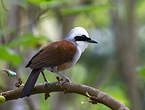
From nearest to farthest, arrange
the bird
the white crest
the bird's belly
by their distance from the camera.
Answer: the bird, the bird's belly, the white crest

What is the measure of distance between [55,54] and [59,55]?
4 cm

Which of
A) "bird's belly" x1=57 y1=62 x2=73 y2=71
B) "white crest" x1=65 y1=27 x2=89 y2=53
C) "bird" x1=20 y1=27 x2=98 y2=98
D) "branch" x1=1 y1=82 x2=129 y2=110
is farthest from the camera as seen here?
"white crest" x1=65 y1=27 x2=89 y2=53

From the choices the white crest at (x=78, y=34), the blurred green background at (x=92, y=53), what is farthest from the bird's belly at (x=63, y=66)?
the blurred green background at (x=92, y=53)

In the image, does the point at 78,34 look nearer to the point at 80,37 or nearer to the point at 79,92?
the point at 80,37

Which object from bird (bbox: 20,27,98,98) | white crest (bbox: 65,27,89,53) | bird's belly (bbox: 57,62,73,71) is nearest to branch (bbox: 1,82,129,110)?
bird (bbox: 20,27,98,98)

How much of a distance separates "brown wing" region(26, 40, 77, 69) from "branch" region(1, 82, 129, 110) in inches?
23.5

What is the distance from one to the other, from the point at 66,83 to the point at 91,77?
11.9ft

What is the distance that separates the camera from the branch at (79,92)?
181 cm

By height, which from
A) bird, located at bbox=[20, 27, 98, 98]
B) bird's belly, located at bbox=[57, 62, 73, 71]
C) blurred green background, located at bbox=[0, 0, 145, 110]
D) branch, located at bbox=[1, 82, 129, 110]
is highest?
branch, located at bbox=[1, 82, 129, 110]

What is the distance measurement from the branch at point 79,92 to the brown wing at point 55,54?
1.96 ft

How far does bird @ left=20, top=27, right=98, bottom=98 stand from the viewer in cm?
279

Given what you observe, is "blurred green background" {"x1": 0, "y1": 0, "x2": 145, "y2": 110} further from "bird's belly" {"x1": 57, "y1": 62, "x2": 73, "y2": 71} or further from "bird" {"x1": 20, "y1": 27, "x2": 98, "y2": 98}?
"bird's belly" {"x1": 57, "y1": 62, "x2": 73, "y2": 71}

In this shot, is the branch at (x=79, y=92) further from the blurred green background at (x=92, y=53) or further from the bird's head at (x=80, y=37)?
the blurred green background at (x=92, y=53)

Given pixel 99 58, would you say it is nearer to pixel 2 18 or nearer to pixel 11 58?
pixel 2 18
